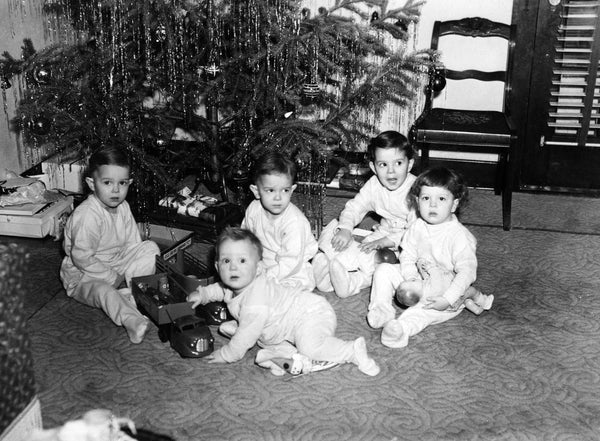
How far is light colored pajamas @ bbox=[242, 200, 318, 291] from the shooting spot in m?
3.03

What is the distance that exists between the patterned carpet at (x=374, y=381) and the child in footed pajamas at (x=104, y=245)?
11 cm

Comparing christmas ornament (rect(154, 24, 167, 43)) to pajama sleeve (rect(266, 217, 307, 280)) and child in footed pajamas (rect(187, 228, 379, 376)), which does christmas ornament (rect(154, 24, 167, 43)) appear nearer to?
pajama sleeve (rect(266, 217, 307, 280))

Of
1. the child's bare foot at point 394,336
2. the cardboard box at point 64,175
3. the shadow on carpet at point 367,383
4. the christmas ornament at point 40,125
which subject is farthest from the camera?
the cardboard box at point 64,175

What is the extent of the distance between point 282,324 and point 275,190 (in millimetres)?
624

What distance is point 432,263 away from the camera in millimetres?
2977

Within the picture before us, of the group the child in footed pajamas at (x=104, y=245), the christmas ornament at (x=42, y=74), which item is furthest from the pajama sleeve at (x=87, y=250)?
the christmas ornament at (x=42, y=74)

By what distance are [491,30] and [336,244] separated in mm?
1754

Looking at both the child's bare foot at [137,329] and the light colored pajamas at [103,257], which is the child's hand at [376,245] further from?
the child's bare foot at [137,329]

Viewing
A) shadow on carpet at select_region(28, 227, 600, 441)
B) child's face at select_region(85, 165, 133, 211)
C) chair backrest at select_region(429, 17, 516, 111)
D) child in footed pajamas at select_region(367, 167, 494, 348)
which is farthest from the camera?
chair backrest at select_region(429, 17, 516, 111)

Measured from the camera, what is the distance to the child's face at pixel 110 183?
3.08 meters

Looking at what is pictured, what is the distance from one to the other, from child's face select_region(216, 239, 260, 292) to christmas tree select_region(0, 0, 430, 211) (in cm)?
100

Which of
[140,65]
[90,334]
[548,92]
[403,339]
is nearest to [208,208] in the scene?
[140,65]

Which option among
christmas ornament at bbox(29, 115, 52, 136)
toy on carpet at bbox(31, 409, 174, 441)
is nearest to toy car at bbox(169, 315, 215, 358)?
toy on carpet at bbox(31, 409, 174, 441)

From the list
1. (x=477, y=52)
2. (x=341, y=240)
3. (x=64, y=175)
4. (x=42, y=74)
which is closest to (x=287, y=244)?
(x=341, y=240)
